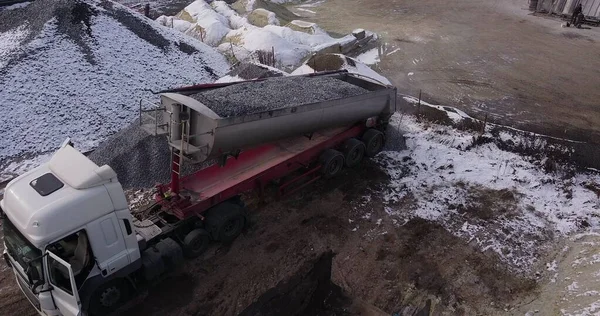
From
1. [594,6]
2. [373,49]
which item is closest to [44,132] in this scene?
[373,49]

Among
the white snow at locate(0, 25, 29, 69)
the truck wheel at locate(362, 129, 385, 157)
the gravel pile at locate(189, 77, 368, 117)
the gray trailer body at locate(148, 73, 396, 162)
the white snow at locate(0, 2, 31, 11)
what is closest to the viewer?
the gray trailer body at locate(148, 73, 396, 162)

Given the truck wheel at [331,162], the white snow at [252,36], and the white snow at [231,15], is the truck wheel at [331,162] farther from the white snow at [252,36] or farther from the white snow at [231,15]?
the white snow at [231,15]

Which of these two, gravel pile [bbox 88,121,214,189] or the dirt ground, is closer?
gravel pile [bbox 88,121,214,189]

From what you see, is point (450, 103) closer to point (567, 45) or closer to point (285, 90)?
point (285, 90)

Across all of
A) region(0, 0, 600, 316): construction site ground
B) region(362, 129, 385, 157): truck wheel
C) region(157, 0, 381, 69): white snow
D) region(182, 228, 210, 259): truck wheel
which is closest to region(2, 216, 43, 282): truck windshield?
region(0, 0, 600, 316): construction site ground

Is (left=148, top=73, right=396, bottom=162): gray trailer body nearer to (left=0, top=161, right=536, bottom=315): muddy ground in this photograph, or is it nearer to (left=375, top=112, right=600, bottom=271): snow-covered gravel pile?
(left=0, top=161, right=536, bottom=315): muddy ground

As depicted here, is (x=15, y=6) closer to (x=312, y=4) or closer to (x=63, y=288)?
(x=63, y=288)

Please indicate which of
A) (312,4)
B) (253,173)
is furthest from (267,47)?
(312,4)
